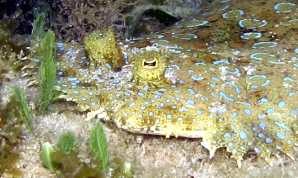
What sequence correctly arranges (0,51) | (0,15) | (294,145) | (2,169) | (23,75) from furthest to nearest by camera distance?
1. (0,15)
2. (0,51)
3. (23,75)
4. (294,145)
5. (2,169)

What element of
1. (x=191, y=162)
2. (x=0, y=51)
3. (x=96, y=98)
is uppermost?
(x=0, y=51)

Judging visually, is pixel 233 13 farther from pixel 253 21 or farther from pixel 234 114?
pixel 234 114

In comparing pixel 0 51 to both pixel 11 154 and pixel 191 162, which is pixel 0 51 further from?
pixel 191 162

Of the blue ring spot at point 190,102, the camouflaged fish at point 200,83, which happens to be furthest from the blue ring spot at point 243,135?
the blue ring spot at point 190,102

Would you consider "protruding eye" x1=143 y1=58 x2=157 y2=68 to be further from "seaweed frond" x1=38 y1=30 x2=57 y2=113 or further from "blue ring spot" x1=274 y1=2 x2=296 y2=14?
"blue ring spot" x1=274 y1=2 x2=296 y2=14

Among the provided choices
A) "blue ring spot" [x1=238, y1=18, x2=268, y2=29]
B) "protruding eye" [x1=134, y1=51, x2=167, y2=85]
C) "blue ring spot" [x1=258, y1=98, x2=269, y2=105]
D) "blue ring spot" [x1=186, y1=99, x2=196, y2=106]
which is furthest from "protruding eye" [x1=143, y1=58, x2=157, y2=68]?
"blue ring spot" [x1=238, y1=18, x2=268, y2=29]

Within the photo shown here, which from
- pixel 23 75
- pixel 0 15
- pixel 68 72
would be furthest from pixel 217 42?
pixel 0 15
